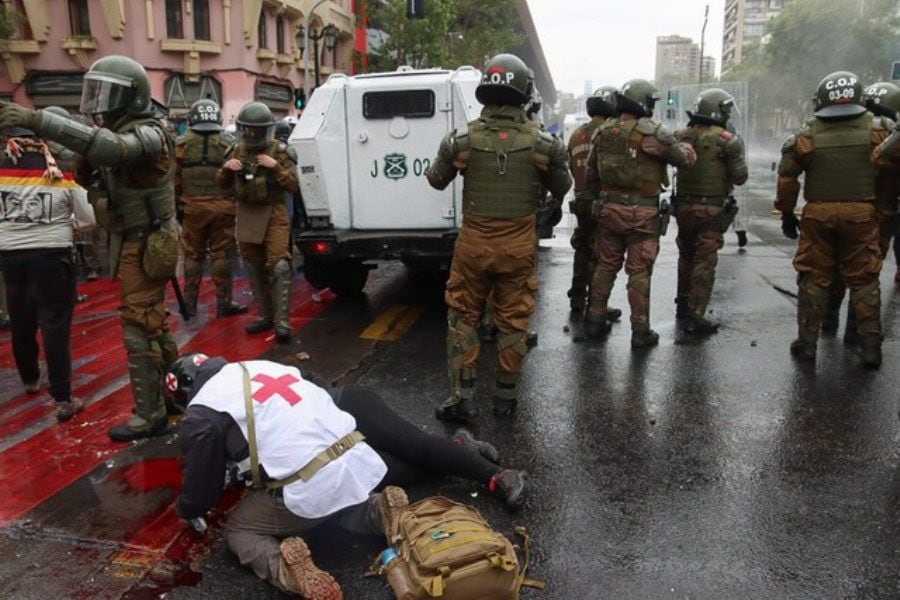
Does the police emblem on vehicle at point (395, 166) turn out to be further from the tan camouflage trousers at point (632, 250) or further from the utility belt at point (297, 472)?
the utility belt at point (297, 472)

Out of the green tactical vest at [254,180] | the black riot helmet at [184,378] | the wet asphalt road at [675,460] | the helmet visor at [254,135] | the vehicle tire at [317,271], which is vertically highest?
the helmet visor at [254,135]

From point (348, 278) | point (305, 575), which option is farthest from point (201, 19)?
point (305, 575)

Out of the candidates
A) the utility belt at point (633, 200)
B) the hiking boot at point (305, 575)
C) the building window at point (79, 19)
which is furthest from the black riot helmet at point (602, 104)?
the building window at point (79, 19)

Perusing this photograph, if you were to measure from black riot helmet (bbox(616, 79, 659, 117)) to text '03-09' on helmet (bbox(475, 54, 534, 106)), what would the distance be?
155 cm

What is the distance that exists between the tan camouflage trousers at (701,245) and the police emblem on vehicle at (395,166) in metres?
2.50

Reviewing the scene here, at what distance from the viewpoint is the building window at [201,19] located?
2373 cm

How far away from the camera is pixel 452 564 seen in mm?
2658

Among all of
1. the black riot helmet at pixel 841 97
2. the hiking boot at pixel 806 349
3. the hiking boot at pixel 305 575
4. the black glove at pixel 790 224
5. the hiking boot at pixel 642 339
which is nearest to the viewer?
the hiking boot at pixel 305 575

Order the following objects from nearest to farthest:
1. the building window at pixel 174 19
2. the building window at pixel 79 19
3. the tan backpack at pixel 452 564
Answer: the tan backpack at pixel 452 564
the building window at pixel 79 19
the building window at pixel 174 19

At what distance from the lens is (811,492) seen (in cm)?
370

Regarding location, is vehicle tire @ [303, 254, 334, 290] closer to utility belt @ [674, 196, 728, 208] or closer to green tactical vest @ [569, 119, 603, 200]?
green tactical vest @ [569, 119, 603, 200]

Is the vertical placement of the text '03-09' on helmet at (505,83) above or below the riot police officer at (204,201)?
above

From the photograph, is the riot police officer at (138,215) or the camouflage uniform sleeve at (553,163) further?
the camouflage uniform sleeve at (553,163)

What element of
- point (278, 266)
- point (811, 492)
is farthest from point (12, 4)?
point (811, 492)
